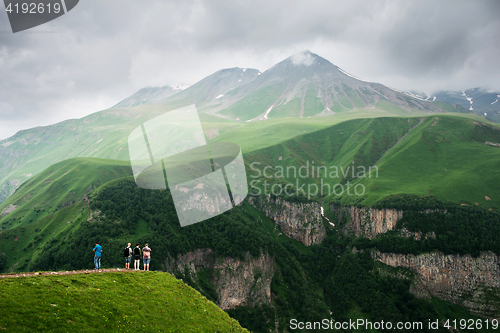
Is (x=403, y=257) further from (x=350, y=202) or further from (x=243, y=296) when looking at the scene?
(x=243, y=296)

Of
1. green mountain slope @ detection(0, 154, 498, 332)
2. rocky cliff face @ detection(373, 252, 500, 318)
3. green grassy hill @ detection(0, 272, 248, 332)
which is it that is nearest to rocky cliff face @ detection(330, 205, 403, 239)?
green mountain slope @ detection(0, 154, 498, 332)

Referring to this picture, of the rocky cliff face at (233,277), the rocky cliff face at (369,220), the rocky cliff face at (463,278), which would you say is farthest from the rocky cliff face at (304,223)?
the rocky cliff face at (233,277)

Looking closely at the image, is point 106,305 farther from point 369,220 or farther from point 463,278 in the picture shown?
point 369,220

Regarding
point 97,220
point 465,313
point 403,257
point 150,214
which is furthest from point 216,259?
point 465,313

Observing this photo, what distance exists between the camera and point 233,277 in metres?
136

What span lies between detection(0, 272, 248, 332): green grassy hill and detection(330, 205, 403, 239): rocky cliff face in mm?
152931

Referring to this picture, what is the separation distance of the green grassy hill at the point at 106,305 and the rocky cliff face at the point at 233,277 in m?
95.3

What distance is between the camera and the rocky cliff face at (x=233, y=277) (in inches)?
5177

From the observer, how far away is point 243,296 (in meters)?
136

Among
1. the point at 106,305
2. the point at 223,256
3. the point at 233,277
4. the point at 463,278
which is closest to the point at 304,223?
the point at 233,277

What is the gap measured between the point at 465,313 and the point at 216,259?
4821 inches

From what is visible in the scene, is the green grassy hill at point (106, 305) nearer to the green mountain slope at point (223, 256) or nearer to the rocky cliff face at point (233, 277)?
the green mountain slope at point (223, 256)

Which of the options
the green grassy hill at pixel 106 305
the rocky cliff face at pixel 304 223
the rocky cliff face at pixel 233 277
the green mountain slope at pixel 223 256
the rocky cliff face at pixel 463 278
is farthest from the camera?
the rocky cliff face at pixel 304 223

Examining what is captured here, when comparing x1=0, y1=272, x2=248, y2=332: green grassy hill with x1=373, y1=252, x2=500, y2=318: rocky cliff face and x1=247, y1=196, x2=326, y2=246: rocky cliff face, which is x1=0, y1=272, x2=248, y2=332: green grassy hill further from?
x1=247, y1=196, x2=326, y2=246: rocky cliff face
